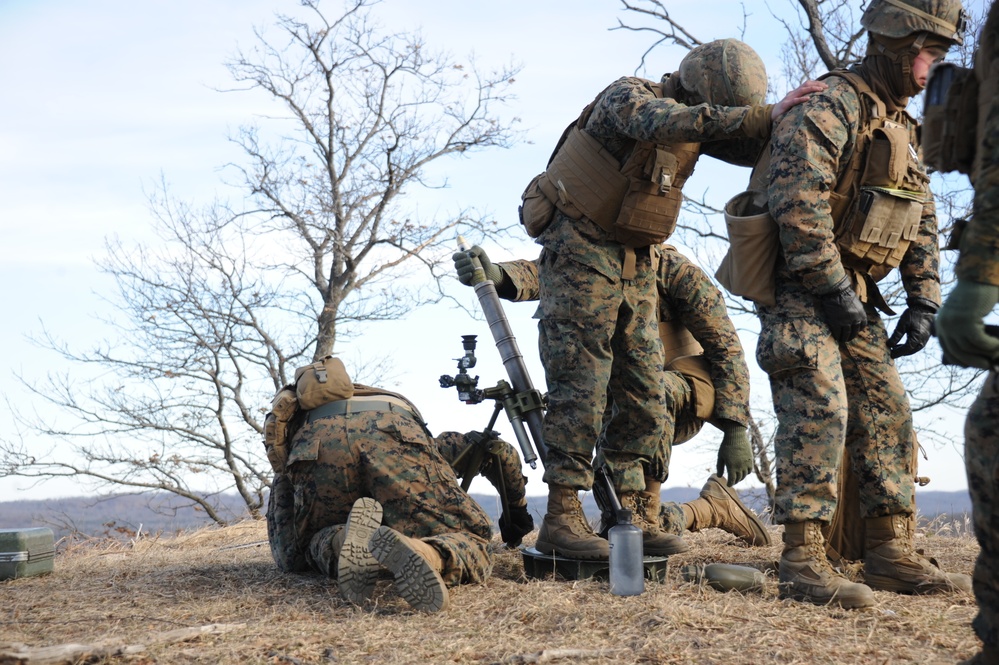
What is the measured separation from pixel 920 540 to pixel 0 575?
5.62 metres

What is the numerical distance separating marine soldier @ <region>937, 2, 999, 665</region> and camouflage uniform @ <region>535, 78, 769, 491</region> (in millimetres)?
2312

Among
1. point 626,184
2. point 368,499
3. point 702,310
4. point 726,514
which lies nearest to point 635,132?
point 626,184

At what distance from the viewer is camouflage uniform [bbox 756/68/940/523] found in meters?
4.32

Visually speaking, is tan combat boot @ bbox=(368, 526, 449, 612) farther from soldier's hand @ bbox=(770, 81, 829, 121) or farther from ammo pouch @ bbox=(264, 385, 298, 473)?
soldier's hand @ bbox=(770, 81, 829, 121)

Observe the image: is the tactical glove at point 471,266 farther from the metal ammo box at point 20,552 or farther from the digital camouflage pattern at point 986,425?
the digital camouflage pattern at point 986,425

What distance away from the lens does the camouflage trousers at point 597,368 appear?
5.06m

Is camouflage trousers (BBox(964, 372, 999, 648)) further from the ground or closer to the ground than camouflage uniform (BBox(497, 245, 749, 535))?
closer to the ground

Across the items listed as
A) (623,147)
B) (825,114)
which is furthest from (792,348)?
(623,147)

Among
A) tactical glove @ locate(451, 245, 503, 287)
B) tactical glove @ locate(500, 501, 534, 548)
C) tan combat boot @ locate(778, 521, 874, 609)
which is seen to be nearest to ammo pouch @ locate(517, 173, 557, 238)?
tactical glove @ locate(451, 245, 503, 287)

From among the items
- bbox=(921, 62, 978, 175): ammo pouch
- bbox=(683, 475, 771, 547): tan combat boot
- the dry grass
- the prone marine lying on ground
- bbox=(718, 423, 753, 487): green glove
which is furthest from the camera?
bbox=(683, 475, 771, 547): tan combat boot

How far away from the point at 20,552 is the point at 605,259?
3731 millimetres

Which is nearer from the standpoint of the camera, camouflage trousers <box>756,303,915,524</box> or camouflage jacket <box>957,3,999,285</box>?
camouflage jacket <box>957,3,999,285</box>

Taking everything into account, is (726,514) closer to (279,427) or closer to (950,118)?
(279,427)

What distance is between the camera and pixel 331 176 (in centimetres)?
1595
